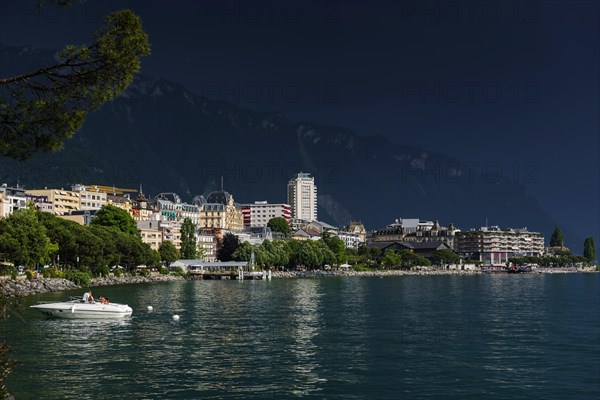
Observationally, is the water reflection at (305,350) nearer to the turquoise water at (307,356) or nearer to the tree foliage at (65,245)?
the turquoise water at (307,356)

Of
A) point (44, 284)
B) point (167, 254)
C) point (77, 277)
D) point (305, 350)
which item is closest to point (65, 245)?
point (77, 277)

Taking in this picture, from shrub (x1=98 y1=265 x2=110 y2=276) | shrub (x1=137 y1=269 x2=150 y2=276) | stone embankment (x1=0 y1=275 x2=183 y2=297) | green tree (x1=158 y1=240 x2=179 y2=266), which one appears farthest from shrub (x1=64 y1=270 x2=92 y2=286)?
green tree (x1=158 y1=240 x2=179 y2=266)

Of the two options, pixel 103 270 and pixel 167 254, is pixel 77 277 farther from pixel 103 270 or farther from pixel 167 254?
pixel 167 254

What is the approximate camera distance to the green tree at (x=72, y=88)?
57.2 ft

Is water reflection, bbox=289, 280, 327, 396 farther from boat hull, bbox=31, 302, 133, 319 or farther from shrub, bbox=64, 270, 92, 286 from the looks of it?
shrub, bbox=64, 270, 92, 286

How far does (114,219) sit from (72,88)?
16382cm

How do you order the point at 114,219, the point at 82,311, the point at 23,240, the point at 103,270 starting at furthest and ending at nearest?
the point at 114,219
the point at 103,270
the point at 23,240
the point at 82,311

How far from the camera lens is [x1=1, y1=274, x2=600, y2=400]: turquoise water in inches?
1325

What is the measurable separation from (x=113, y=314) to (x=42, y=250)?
47420 millimetres

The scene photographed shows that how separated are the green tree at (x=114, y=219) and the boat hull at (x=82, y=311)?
360 ft

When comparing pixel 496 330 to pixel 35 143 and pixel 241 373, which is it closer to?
pixel 241 373

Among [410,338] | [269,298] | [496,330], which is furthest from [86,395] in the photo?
[269,298]

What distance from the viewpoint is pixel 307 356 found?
43094 millimetres

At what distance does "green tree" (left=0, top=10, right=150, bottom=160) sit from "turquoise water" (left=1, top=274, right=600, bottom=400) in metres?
10.9
